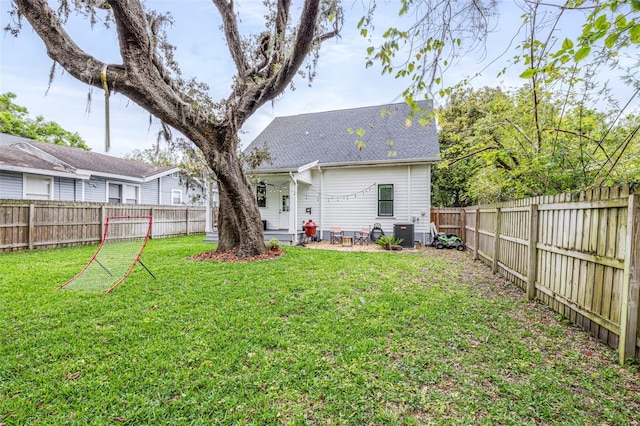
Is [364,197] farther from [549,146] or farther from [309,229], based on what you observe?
[549,146]

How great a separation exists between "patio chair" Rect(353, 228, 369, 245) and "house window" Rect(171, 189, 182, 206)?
12.7 metres

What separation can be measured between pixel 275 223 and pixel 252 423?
11.4 m

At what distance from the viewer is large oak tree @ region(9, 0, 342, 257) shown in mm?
5504

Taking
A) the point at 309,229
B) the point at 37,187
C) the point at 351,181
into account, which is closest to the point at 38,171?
the point at 37,187

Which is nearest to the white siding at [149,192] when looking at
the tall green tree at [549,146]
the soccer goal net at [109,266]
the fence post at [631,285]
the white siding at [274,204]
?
the white siding at [274,204]

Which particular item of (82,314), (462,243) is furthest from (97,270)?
(462,243)

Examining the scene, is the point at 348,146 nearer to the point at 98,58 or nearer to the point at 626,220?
the point at 98,58

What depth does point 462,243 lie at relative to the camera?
1097cm

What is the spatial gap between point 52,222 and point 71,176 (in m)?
3.80

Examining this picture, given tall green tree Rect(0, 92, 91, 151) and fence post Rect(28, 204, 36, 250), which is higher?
tall green tree Rect(0, 92, 91, 151)

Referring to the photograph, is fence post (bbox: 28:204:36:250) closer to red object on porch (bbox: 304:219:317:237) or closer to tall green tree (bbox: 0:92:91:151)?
red object on porch (bbox: 304:219:317:237)

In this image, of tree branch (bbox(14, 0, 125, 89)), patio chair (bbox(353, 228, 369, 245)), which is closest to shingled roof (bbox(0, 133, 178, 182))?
tree branch (bbox(14, 0, 125, 89))

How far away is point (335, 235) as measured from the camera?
12617mm

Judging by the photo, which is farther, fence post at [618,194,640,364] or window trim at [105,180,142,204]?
window trim at [105,180,142,204]
